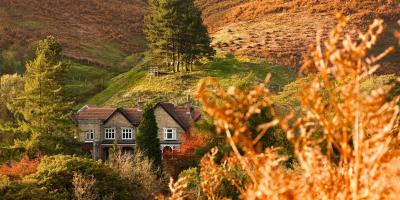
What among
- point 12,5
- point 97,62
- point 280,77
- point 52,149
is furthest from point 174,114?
point 12,5

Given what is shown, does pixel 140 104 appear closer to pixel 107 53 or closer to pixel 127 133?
pixel 127 133

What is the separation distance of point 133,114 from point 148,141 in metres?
14.2

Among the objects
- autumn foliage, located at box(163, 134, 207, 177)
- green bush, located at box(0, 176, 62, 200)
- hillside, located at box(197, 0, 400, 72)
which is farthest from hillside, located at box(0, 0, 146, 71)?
green bush, located at box(0, 176, 62, 200)

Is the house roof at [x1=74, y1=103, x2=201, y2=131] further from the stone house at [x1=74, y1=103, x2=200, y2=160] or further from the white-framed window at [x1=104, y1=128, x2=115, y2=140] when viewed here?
the white-framed window at [x1=104, y1=128, x2=115, y2=140]

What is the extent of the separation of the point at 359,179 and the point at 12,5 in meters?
108

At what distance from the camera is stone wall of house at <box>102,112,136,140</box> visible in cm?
5091

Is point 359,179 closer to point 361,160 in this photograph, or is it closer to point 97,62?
point 361,160

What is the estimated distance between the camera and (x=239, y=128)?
118 inches

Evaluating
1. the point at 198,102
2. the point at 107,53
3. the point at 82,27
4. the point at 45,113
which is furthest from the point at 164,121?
the point at 82,27

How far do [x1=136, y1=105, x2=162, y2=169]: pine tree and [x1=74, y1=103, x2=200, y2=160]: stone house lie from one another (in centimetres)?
1103

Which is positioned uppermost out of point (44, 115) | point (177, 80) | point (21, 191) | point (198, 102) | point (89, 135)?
point (177, 80)

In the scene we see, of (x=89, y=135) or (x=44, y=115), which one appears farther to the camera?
(x=89, y=135)

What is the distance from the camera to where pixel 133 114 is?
51719mm

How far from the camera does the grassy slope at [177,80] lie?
61.0 m
